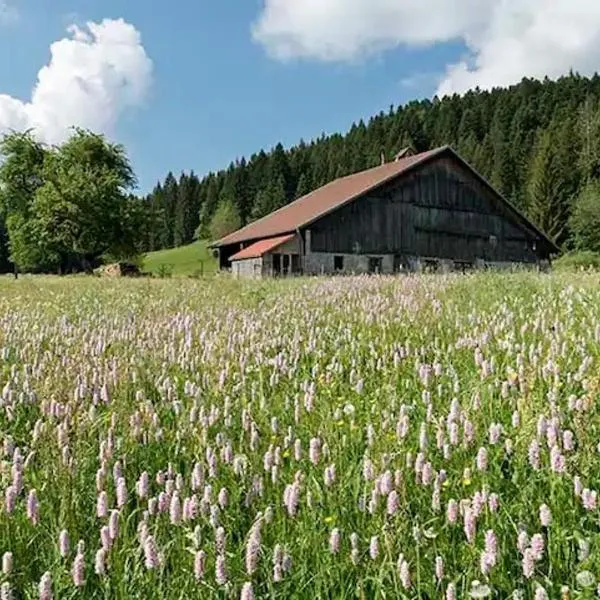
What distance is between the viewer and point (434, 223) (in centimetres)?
4991

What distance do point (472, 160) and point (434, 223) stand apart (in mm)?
72229

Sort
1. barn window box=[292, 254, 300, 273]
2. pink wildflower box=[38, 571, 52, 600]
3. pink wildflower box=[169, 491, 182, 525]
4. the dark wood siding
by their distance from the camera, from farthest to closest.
→ the dark wood siding
barn window box=[292, 254, 300, 273]
pink wildflower box=[169, 491, 182, 525]
pink wildflower box=[38, 571, 52, 600]

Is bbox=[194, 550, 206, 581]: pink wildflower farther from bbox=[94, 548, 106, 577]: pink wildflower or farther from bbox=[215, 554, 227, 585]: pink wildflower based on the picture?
bbox=[94, 548, 106, 577]: pink wildflower

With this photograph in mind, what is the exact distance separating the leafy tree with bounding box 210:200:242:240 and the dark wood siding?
84.4 metres

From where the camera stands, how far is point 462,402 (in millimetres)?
3896

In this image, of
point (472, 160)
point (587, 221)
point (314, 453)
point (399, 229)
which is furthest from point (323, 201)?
point (472, 160)

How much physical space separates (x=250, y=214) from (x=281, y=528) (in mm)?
142031

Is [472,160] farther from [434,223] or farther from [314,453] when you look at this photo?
[314,453]

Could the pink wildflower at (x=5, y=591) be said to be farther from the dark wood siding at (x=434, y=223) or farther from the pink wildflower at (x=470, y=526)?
the dark wood siding at (x=434, y=223)

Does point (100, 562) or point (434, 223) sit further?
point (434, 223)

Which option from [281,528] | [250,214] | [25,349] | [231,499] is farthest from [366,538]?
[250,214]

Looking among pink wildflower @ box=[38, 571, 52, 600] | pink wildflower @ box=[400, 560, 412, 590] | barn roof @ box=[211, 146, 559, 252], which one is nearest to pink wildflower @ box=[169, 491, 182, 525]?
pink wildflower @ box=[38, 571, 52, 600]

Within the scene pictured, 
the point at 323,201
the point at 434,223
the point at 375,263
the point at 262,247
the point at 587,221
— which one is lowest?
the point at 375,263

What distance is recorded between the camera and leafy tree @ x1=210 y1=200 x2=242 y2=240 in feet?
440
